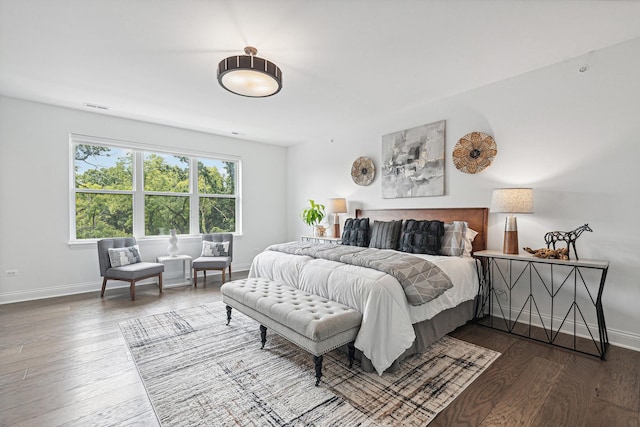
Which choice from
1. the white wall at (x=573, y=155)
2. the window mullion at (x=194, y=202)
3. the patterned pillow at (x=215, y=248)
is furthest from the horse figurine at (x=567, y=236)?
the window mullion at (x=194, y=202)

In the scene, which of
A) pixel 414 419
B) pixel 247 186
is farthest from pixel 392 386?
pixel 247 186

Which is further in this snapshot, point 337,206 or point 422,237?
point 337,206

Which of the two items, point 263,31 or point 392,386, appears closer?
point 392,386

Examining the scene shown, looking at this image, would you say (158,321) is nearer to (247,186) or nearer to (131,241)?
(131,241)

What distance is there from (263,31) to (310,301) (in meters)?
2.34

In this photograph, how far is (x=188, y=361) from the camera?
245 centimetres

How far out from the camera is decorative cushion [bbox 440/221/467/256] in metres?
3.38

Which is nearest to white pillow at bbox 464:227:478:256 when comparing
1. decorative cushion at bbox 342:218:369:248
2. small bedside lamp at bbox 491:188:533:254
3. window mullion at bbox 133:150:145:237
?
small bedside lamp at bbox 491:188:533:254

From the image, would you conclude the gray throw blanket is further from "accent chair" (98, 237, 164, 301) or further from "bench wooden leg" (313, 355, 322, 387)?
"accent chair" (98, 237, 164, 301)

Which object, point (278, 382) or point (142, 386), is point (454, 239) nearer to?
point (278, 382)

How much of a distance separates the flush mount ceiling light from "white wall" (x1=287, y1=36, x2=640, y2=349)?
96.3 inches

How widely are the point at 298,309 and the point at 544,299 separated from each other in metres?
2.73

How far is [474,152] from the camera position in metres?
3.65

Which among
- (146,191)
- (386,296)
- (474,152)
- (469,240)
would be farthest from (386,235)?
(146,191)
